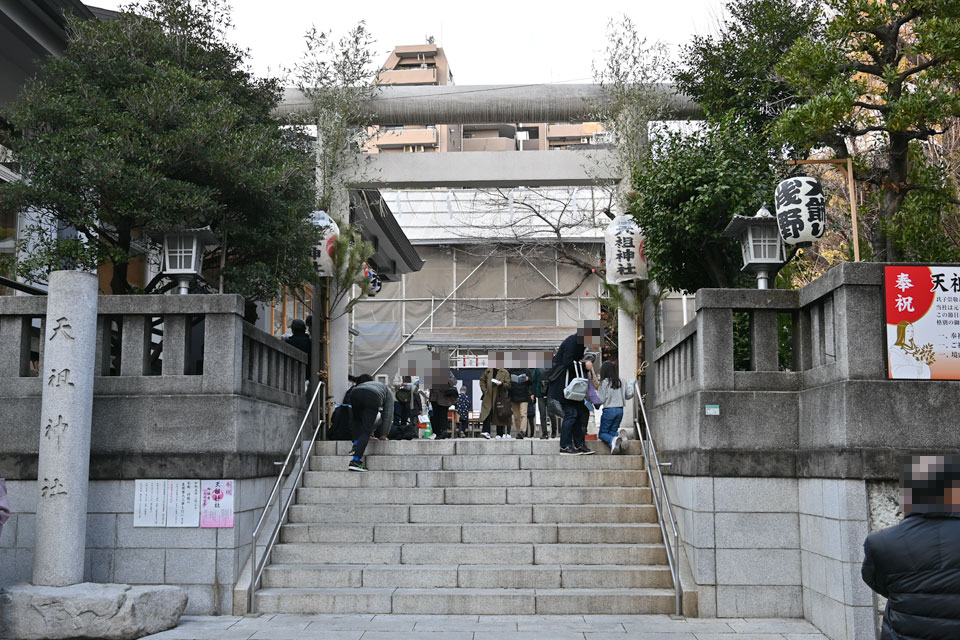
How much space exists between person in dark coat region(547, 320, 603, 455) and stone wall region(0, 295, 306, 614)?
428 centimetres

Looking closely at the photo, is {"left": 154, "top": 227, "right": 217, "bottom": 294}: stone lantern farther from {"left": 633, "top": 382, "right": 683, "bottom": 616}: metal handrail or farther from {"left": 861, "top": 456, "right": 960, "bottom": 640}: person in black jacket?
{"left": 861, "top": 456, "right": 960, "bottom": 640}: person in black jacket

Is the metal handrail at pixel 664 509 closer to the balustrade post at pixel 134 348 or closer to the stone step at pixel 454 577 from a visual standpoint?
the stone step at pixel 454 577

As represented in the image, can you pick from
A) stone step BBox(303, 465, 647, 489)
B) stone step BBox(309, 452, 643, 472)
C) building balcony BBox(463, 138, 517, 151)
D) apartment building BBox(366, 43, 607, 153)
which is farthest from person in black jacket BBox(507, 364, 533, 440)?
A: building balcony BBox(463, 138, 517, 151)

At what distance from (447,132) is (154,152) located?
39.4 metres

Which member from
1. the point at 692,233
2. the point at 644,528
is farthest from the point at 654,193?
the point at 644,528

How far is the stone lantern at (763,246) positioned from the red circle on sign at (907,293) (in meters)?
2.44

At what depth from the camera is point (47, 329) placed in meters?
8.27

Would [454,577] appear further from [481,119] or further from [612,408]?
[481,119]

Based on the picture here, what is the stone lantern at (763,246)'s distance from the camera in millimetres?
10094

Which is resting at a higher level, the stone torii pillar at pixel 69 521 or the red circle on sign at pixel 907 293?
the red circle on sign at pixel 907 293

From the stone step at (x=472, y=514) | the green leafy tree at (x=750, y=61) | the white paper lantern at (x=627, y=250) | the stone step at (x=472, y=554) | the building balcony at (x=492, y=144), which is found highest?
→ the building balcony at (x=492, y=144)

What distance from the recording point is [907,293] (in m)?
7.60

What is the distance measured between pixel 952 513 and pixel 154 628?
20.8 ft

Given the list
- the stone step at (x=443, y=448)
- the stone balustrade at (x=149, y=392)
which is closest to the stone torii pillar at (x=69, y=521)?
the stone balustrade at (x=149, y=392)
